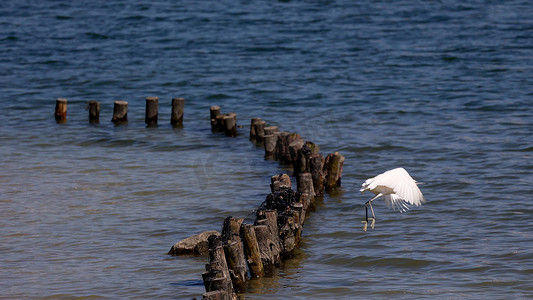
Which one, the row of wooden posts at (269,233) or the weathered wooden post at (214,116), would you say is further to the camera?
the weathered wooden post at (214,116)

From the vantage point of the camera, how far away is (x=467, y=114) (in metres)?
20.5

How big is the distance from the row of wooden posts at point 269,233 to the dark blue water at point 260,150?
11.9 inches

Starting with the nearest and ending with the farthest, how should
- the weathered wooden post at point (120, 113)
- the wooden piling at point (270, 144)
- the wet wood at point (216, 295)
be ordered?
the wet wood at point (216, 295)
the wooden piling at point (270, 144)
the weathered wooden post at point (120, 113)

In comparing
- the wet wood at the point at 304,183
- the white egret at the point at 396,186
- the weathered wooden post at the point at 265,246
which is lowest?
the weathered wooden post at the point at 265,246

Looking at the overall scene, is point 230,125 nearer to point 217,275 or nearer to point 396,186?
point 396,186

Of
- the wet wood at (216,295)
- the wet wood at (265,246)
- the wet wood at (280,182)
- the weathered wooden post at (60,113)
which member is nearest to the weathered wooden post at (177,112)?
the weathered wooden post at (60,113)

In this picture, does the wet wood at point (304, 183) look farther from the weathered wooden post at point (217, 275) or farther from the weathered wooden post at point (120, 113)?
the weathered wooden post at point (120, 113)

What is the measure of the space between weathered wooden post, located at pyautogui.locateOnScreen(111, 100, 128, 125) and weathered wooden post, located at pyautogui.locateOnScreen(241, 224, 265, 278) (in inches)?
439

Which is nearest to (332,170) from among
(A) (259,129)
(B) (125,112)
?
(A) (259,129)

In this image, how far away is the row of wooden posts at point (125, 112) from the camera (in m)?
19.9

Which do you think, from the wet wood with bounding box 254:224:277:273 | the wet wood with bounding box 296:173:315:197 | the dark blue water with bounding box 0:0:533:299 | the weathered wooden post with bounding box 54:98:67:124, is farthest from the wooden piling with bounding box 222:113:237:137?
the wet wood with bounding box 254:224:277:273

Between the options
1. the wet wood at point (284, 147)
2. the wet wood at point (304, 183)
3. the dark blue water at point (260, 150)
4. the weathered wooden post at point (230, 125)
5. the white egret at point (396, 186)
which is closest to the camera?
Result: the white egret at point (396, 186)

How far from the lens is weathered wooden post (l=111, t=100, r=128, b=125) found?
65.8 ft

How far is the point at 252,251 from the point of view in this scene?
9641 millimetres
